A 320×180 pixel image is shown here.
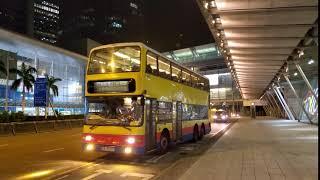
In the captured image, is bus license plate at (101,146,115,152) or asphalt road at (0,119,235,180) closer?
asphalt road at (0,119,235,180)

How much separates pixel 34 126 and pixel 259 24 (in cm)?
1884

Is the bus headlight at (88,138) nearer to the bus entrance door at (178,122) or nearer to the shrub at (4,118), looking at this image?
the bus entrance door at (178,122)

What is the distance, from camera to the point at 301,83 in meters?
44.4

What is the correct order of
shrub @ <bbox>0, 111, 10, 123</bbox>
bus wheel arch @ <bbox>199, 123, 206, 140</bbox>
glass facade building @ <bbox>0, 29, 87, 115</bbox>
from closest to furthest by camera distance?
bus wheel arch @ <bbox>199, 123, 206, 140</bbox> → shrub @ <bbox>0, 111, 10, 123</bbox> → glass facade building @ <bbox>0, 29, 87, 115</bbox>

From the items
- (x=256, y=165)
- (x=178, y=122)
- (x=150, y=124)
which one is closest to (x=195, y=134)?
(x=178, y=122)

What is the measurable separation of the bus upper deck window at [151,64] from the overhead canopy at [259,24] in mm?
2829

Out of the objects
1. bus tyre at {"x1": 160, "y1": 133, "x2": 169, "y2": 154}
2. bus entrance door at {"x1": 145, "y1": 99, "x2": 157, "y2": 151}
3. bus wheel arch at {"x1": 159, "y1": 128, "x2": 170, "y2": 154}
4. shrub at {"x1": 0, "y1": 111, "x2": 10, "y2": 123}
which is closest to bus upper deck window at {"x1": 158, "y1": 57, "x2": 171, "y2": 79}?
bus entrance door at {"x1": 145, "y1": 99, "x2": 157, "y2": 151}

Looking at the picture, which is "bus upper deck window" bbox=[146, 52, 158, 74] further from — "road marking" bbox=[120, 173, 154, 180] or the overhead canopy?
"road marking" bbox=[120, 173, 154, 180]

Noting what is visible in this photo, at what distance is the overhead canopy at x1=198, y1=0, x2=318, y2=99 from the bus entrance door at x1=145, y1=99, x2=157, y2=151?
4413 millimetres

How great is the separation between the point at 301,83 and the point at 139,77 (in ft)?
121

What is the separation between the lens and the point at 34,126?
27.7 m

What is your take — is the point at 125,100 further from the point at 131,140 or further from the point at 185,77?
the point at 185,77

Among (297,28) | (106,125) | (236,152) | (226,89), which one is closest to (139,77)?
(106,125)

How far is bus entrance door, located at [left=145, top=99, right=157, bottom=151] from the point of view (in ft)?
41.1
